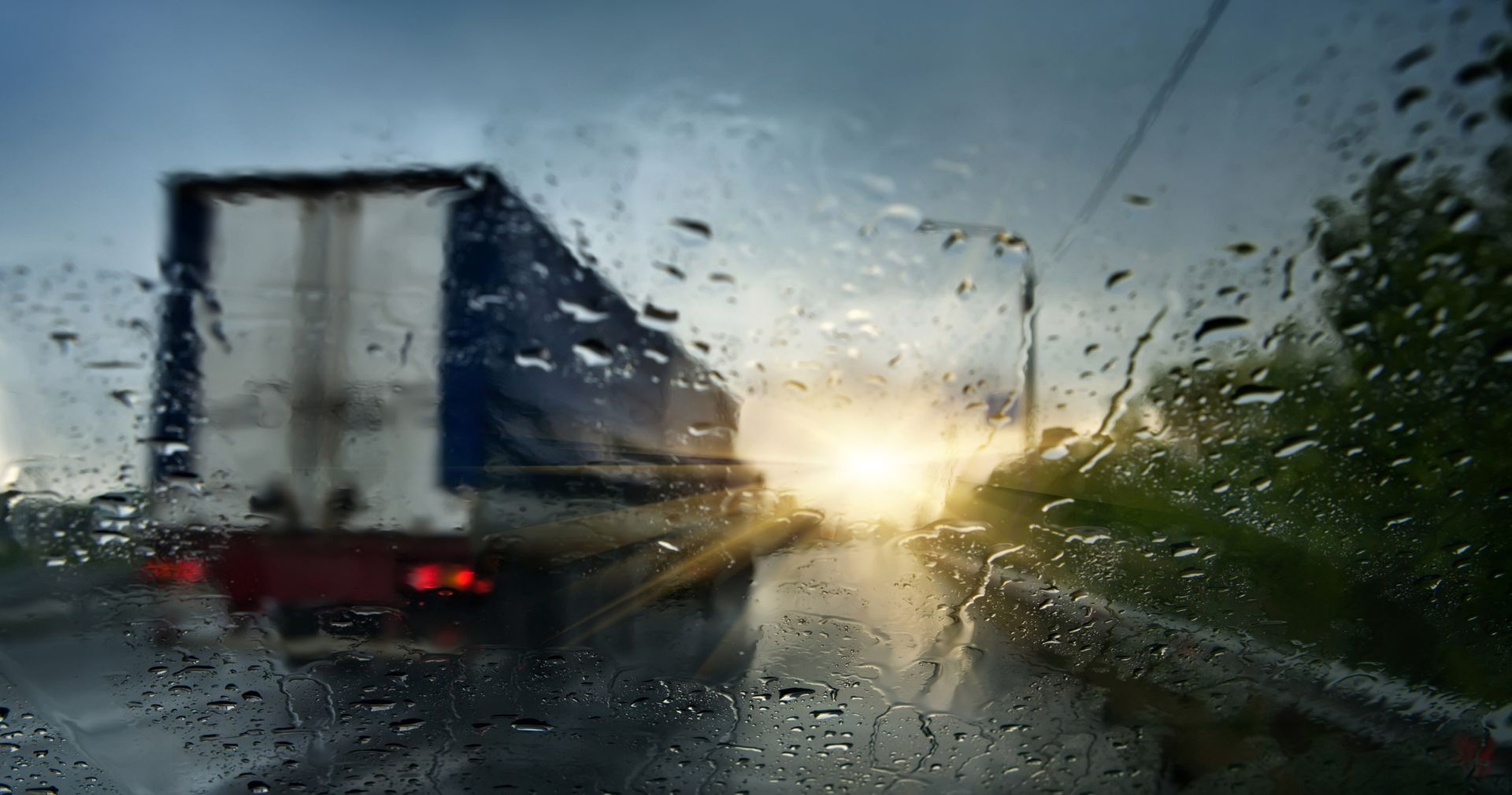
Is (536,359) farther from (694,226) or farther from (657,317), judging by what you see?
(694,226)

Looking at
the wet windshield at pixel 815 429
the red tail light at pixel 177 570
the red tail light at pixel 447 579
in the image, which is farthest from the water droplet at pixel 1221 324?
the red tail light at pixel 177 570

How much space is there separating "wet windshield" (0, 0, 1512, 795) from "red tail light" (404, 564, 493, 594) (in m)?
0.01

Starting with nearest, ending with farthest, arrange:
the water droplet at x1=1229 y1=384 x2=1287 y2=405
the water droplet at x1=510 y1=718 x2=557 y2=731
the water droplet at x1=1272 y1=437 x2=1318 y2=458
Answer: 1. the water droplet at x1=1229 y1=384 x2=1287 y2=405
2. the water droplet at x1=1272 y1=437 x2=1318 y2=458
3. the water droplet at x1=510 y1=718 x2=557 y2=731

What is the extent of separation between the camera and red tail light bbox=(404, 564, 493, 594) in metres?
4.27

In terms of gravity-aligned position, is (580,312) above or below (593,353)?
above

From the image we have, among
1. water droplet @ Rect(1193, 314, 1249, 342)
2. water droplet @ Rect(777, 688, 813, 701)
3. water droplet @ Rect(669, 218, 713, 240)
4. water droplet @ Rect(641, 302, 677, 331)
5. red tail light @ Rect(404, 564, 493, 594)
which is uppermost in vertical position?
water droplet @ Rect(669, 218, 713, 240)

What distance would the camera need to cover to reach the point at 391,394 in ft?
12.9

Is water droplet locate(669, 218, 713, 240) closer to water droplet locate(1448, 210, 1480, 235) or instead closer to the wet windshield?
the wet windshield

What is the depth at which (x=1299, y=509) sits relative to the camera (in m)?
4.26

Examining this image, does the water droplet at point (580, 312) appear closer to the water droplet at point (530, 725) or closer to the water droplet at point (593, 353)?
the water droplet at point (593, 353)

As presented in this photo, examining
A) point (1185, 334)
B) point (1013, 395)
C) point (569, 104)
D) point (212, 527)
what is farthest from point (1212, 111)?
point (212, 527)

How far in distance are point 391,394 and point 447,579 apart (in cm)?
88

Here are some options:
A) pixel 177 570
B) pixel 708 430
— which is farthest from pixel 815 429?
pixel 177 570

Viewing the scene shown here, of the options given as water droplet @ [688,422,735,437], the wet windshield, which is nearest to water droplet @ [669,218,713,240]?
the wet windshield
